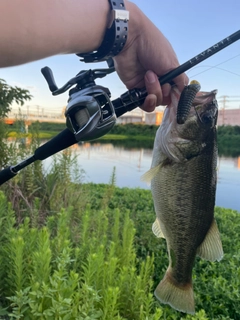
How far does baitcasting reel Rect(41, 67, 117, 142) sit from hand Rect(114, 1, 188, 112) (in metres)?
0.21

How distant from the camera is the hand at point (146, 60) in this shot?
1350mm

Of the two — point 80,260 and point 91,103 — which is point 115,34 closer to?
point 91,103

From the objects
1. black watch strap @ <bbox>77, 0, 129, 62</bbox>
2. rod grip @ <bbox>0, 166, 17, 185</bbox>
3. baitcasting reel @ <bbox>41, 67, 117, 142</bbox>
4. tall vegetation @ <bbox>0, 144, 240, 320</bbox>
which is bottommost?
tall vegetation @ <bbox>0, 144, 240, 320</bbox>

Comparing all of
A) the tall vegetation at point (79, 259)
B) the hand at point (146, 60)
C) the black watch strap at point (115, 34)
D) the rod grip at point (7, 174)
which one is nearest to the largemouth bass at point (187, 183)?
the hand at point (146, 60)

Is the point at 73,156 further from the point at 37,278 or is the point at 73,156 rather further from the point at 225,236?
the point at 37,278

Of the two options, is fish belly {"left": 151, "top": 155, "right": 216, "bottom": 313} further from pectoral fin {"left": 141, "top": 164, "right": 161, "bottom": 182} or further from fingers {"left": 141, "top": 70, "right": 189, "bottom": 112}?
fingers {"left": 141, "top": 70, "right": 189, "bottom": 112}

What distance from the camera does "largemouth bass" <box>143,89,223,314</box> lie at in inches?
62.9

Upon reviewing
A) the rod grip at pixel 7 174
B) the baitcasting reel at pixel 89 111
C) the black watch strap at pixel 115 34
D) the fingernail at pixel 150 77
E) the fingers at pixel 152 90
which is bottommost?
the rod grip at pixel 7 174

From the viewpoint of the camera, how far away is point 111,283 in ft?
5.70

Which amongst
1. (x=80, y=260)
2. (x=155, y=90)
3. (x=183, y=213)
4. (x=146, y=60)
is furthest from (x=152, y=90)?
(x=80, y=260)

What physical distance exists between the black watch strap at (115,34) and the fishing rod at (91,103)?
0.08 metres

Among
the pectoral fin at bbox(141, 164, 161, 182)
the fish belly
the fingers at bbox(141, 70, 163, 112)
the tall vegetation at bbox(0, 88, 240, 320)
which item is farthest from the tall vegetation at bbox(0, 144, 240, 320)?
the fingers at bbox(141, 70, 163, 112)

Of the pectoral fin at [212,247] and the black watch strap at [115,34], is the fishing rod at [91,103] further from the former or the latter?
the pectoral fin at [212,247]

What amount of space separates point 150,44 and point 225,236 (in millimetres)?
3121
